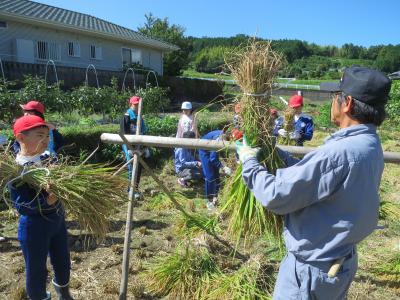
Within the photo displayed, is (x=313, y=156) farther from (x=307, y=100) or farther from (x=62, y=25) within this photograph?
(x=307, y=100)

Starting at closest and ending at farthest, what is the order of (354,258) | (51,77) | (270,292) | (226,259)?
(354,258) → (270,292) → (226,259) → (51,77)

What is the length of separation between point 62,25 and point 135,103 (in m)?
15.1

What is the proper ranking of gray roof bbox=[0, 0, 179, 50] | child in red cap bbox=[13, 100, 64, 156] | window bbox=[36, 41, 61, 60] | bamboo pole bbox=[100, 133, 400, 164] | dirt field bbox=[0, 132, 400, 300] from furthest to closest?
window bbox=[36, 41, 61, 60], gray roof bbox=[0, 0, 179, 50], child in red cap bbox=[13, 100, 64, 156], dirt field bbox=[0, 132, 400, 300], bamboo pole bbox=[100, 133, 400, 164]

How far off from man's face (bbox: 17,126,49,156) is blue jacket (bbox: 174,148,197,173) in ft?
14.8

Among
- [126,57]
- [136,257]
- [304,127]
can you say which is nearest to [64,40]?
[126,57]

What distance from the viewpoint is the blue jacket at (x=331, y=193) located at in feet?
5.68

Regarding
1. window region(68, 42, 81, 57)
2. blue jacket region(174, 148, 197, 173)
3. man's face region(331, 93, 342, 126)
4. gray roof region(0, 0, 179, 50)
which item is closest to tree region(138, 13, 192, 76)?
gray roof region(0, 0, 179, 50)

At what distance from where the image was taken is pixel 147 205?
6.00 metres

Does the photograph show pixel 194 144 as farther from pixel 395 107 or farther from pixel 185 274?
pixel 395 107

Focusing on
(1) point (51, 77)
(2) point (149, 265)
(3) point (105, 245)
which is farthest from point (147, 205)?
(1) point (51, 77)

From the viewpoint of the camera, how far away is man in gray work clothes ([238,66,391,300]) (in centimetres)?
174

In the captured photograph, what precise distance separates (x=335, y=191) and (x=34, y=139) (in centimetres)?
200

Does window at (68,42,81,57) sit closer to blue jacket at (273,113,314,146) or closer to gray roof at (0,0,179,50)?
gray roof at (0,0,179,50)

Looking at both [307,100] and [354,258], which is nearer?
[354,258]
